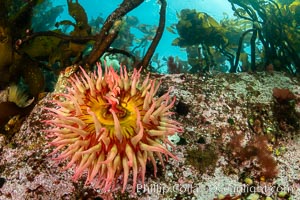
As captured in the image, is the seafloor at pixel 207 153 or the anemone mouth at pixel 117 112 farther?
the seafloor at pixel 207 153

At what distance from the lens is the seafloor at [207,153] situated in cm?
320

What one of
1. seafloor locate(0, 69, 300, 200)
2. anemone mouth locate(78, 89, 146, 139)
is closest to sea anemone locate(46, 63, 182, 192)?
anemone mouth locate(78, 89, 146, 139)

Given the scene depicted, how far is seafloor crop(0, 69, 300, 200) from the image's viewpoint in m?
3.20

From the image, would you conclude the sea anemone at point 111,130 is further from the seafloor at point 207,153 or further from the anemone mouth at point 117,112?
the seafloor at point 207,153

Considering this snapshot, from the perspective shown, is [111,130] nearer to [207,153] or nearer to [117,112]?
[117,112]

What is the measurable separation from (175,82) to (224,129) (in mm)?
1045

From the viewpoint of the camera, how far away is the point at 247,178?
3486 mm

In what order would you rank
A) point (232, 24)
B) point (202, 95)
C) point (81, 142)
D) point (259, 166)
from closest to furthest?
point (81, 142), point (259, 166), point (202, 95), point (232, 24)

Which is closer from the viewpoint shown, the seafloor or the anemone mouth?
the anemone mouth

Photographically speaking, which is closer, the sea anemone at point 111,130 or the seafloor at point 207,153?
the sea anemone at point 111,130

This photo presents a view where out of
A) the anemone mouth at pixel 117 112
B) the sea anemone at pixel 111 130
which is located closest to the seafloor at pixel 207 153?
the sea anemone at pixel 111 130

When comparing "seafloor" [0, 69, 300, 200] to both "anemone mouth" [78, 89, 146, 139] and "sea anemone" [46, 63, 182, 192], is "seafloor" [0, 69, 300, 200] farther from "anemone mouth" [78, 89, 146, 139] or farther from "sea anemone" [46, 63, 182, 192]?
"anemone mouth" [78, 89, 146, 139]

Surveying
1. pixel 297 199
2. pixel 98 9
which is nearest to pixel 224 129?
pixel 297 199

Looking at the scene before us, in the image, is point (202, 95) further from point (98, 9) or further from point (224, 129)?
point (98, 9)
